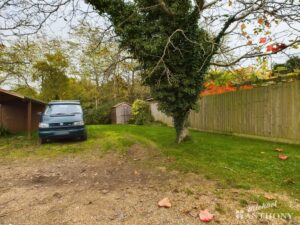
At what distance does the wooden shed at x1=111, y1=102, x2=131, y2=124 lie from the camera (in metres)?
20.4

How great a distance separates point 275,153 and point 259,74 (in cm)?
303

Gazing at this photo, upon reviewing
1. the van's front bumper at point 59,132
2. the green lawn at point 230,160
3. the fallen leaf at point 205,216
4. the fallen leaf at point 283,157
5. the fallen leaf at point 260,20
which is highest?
the fallen leaf at point 260,20

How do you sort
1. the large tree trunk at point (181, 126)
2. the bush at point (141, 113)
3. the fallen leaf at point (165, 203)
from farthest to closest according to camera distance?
the bush at point (141, 113) → the large tree trunk at point (181, 126) → the fallen leaf at point (165, 203)

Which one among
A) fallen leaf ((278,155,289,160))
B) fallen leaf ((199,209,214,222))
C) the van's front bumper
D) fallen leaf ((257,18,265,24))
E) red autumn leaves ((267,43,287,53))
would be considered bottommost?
fallen leaf ((199,209,214,222))

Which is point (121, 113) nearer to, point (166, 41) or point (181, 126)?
point (181, 126)

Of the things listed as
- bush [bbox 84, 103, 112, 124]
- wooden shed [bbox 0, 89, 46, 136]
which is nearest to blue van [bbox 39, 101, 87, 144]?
wooden shed [bbox 0, 89, 46, 136]

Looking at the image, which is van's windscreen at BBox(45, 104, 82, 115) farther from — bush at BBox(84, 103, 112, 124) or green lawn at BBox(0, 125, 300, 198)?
bush at BBox(84, 103, 112, 124)

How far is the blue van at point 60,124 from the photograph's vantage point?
936cm

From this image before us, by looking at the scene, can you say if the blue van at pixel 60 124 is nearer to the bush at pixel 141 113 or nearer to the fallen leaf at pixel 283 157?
the fallen leaf at pixel 283 157

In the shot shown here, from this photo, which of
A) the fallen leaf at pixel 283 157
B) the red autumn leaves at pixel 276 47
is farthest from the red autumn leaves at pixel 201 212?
the red autumn leaves at pixel 276 47

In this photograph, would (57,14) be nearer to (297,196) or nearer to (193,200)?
(193,200)

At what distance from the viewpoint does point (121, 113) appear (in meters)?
20.4

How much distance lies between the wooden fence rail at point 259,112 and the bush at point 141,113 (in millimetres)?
7723

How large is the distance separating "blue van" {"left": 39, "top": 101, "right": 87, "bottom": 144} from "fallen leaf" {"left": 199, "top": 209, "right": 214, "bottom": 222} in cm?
756
